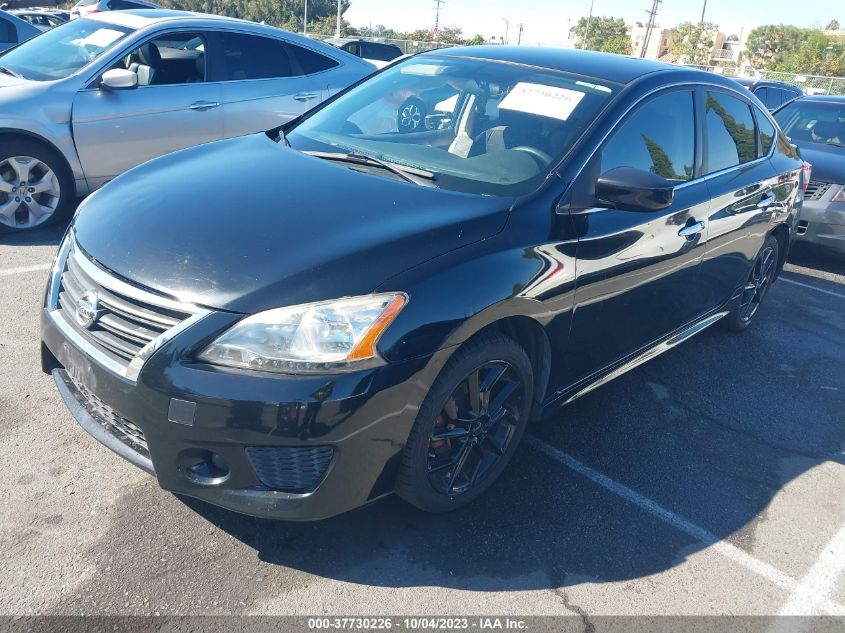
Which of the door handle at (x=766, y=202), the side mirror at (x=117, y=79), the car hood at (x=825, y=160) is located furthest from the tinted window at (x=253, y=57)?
the car hood at (x=825, y=160)

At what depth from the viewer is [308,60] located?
696 cm

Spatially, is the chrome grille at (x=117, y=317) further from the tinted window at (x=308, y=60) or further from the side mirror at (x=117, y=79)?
the tinted window at (x=308, y=60)

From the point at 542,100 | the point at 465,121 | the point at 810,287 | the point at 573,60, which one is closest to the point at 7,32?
the point at 465,121

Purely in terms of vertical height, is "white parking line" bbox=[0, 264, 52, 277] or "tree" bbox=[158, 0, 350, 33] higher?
"tree" bbox=[158, 0, 350, 33]

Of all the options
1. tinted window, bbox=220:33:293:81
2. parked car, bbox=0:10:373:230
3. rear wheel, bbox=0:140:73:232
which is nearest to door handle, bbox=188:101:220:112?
parked car, bbox=0:10:373:230

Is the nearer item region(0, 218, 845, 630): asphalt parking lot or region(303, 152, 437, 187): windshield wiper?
region(0, 218, 845, 630): asphalt parking lot

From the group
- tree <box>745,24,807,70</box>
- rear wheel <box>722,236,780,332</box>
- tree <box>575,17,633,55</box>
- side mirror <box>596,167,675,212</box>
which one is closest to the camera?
side mirror <box>596,167,675,212</box>

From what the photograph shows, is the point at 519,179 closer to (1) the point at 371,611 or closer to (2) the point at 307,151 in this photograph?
(2) the point at 307,151

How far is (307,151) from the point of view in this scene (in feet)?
11.2

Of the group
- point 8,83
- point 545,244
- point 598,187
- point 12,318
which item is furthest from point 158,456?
point 8,83

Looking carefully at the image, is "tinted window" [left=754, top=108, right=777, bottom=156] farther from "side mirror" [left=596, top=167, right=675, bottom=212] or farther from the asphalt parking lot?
"side mirror" [left=596, top=167, right=675, bottom=212]

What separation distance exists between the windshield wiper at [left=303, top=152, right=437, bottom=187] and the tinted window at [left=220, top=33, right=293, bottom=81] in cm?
360

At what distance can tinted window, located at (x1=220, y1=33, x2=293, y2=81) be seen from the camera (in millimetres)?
6414

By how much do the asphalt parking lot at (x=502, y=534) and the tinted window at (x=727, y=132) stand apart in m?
1.47
